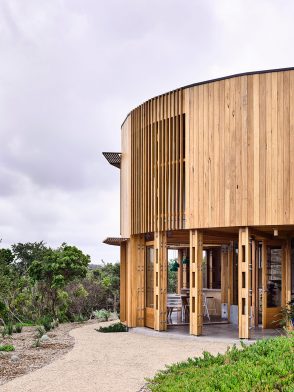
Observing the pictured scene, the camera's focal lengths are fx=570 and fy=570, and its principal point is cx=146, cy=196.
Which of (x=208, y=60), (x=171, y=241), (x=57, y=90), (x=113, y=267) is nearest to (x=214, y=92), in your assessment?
(x=208, y=60)

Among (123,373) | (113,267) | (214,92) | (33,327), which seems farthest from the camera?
(113,267)

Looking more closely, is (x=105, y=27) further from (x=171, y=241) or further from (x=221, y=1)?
(x=171, y=241)

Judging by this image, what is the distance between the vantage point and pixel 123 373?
9008 mm

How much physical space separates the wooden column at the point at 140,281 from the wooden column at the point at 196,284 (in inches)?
92.8

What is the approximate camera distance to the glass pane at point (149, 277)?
50.0 feet

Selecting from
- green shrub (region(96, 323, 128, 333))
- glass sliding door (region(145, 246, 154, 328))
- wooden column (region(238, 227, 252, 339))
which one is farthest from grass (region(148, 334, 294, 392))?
green shrub (region(96, 323, 128, 333))

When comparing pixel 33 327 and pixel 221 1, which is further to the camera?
pixel 33 327

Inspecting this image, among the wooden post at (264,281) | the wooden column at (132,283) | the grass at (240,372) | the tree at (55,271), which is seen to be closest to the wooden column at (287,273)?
the wooden post at (264,281)

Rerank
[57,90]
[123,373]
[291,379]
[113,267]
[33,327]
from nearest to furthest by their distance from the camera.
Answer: [291,379] → [123,373] → [57,90] → [33,327] → [113,267]

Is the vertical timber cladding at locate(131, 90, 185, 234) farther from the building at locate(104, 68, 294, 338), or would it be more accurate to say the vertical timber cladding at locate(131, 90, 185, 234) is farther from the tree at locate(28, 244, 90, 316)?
the tree at locate(28, 244, 90, 316)

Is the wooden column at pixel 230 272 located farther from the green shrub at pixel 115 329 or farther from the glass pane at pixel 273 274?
the green shrub at pixel 115 329

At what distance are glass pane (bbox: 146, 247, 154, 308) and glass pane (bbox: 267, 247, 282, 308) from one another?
3.06 meters

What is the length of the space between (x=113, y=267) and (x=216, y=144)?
1529 cm

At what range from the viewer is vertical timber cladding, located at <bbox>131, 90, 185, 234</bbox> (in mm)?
13883
